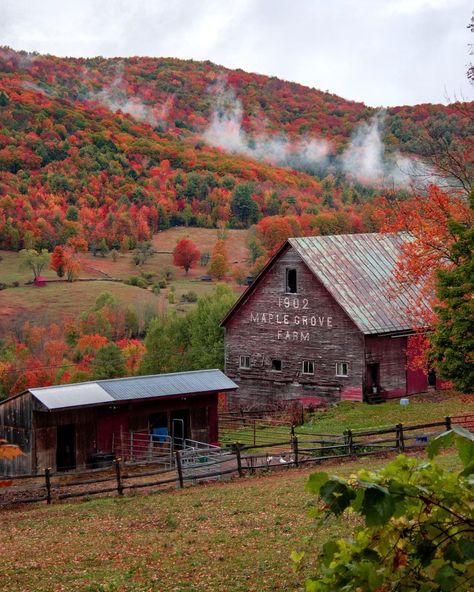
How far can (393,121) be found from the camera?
175 meters

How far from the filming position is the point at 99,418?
115 ft

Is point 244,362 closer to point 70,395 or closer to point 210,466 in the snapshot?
point 70,395

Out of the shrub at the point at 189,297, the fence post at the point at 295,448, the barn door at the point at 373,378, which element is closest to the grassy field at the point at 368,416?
the barn door at the point at 373,378

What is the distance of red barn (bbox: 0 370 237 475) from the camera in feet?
111

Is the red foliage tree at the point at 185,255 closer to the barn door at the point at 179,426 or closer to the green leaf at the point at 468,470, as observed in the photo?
the barn door at the point at 179,426

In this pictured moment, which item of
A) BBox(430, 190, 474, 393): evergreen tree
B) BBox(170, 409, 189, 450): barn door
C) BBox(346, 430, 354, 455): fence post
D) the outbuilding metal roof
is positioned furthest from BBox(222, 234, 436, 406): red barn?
BBox(430, 190, 474, 393): evergreen tree

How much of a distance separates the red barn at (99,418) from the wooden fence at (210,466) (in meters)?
1.20

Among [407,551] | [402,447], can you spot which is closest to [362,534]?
[407,551]

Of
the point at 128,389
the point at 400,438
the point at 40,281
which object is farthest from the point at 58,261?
the point at 400,438

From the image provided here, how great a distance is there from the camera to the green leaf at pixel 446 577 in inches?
229

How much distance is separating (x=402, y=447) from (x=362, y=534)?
24.4 metres

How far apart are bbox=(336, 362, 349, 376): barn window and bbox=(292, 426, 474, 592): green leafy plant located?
38.9 meters

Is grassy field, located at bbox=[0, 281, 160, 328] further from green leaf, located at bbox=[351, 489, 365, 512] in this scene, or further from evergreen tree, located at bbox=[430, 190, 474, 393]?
green leaf, located at bbox=[351, 489, 365, 512]

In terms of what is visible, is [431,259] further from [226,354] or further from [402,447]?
[226,354]
